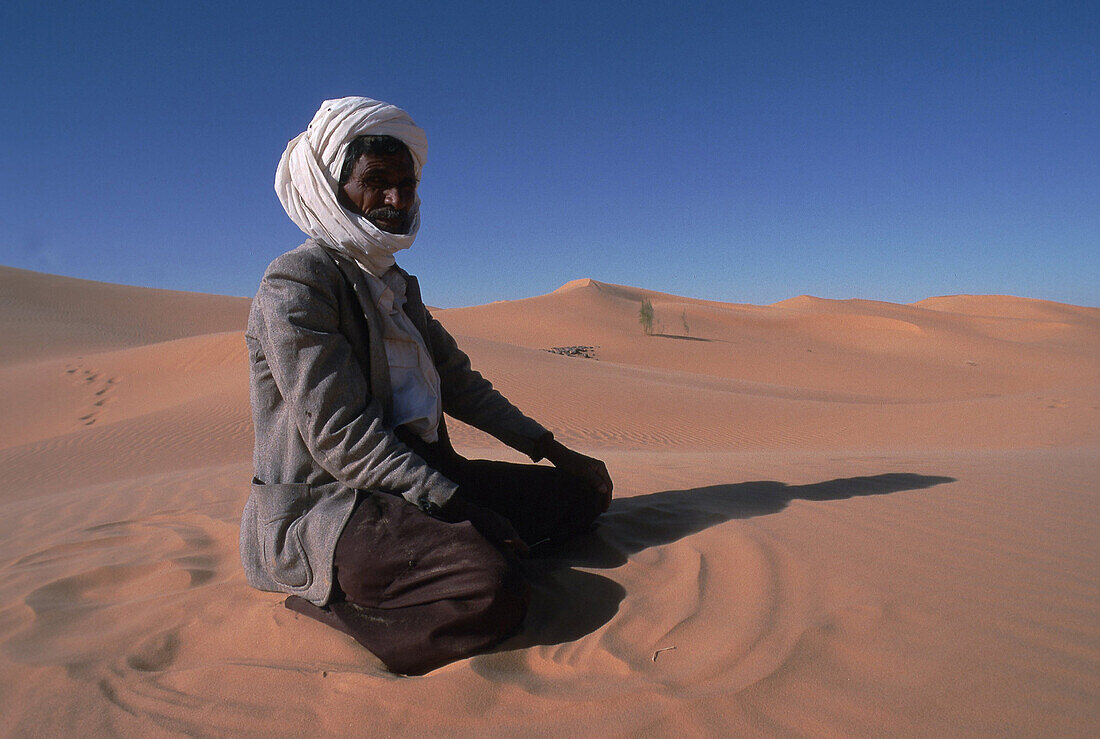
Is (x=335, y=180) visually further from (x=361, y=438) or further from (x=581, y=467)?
(x=581, y=467)

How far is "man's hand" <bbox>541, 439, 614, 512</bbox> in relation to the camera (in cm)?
293

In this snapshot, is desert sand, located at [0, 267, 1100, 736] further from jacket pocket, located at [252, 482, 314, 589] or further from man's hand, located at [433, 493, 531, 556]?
man's hand, located at [433, 493, 531, 556]

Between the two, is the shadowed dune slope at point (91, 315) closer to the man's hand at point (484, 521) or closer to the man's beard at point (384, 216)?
the man's beard at point (384, 216)

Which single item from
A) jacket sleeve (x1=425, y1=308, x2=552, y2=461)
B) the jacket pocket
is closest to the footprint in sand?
jacket sleeve (x1=425, y1=308, x2=552, y2=461)

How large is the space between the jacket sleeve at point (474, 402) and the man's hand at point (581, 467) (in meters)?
0.08

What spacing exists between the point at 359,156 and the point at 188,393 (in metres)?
14.5

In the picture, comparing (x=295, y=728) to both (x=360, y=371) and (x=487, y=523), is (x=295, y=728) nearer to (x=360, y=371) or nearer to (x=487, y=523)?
(x=487, y=523)

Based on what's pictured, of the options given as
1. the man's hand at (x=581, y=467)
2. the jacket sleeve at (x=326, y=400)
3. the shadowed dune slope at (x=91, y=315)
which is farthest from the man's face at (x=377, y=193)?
the shadowed dune slope at (x=91, y=315)

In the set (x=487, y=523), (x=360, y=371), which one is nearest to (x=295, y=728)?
(x=487, y=523)

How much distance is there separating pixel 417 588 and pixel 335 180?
4.93ft

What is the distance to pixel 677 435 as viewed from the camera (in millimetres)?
11570

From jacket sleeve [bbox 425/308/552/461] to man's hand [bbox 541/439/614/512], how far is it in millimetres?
81

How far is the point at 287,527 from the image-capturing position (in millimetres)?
2361

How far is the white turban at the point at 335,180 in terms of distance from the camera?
240cm
